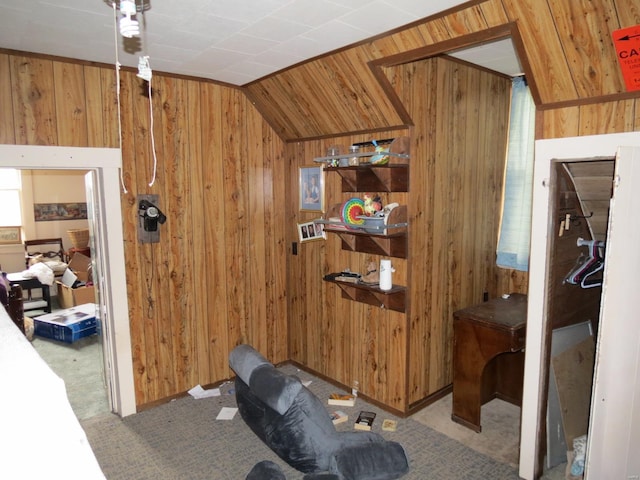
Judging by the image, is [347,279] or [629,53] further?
[347,279]

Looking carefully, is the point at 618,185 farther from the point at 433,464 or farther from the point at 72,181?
the point at 72,181

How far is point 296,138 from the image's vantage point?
3.93 m

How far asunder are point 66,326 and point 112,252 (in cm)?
236

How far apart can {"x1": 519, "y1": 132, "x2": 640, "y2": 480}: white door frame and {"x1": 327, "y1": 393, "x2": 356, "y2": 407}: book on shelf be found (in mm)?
1301

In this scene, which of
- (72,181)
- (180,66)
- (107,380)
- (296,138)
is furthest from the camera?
(72,181)

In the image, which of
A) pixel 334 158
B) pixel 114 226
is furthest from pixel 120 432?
pixel 334 158

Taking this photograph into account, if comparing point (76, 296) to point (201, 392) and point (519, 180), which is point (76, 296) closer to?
point (201, 392)

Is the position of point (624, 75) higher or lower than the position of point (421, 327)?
higher

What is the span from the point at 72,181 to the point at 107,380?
5487mm

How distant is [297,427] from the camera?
212 centimetres

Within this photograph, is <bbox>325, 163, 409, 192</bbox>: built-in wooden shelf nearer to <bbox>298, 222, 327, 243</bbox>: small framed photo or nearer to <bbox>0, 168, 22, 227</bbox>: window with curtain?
<bbox>298, 222, 327, 243</bbox>: small framed photo

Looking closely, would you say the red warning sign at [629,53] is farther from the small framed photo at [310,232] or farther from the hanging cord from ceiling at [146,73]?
the small framed photo at [310,232]

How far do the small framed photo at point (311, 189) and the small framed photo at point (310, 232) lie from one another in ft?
0.46

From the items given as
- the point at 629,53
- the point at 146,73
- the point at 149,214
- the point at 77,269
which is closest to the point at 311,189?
the point at 149,214
